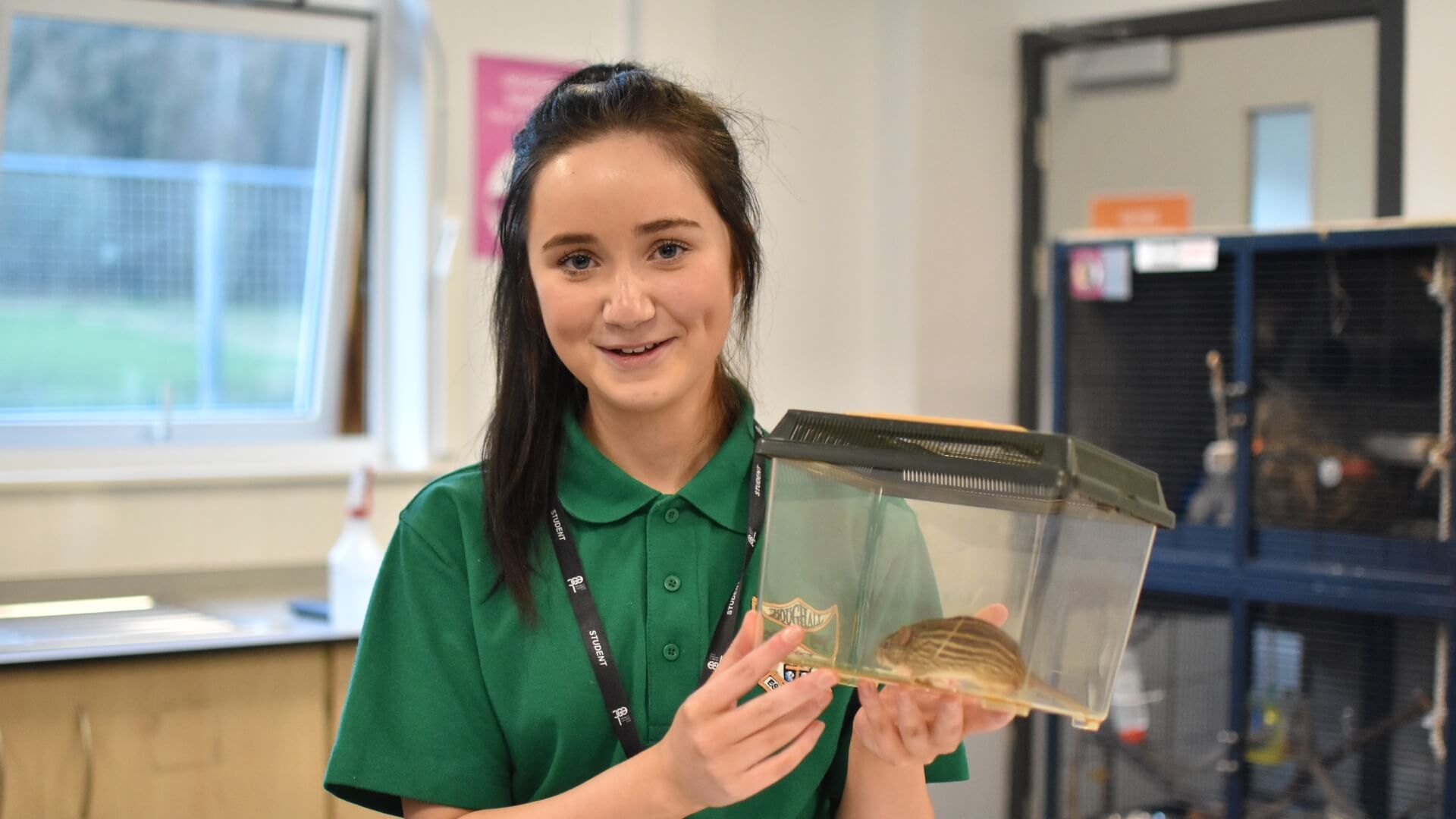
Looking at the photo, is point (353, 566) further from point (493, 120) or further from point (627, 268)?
point (627, 268)

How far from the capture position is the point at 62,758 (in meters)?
2.24

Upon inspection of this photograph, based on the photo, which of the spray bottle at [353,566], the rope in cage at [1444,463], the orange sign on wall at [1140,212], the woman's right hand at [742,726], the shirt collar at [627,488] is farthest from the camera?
the orange sign on wall at [1140,212]

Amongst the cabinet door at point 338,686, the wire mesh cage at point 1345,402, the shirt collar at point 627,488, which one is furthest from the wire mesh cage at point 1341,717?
the shirt collar at point 627,488

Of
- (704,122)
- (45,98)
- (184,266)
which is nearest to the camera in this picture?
(704,122)

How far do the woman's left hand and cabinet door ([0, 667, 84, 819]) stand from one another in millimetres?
1800

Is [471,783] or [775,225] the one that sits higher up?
[775,225]

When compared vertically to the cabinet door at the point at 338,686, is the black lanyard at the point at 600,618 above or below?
above

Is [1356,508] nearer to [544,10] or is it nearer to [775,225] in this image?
[775,225]

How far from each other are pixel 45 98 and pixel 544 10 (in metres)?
1.21

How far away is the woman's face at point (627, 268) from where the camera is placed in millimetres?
992

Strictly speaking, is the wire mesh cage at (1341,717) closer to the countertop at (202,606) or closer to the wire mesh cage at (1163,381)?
the wire mesh cage at (1163,381)

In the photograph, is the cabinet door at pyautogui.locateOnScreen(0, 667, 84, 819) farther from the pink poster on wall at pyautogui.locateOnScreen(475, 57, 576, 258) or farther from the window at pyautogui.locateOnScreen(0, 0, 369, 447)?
the pink poster on wall at pyautogui.locateOnScreen(475, 57, 576, 258)

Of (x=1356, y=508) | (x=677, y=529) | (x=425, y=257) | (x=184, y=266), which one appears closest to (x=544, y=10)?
(x=425, y=257)

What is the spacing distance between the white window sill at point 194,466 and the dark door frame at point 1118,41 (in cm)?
185
